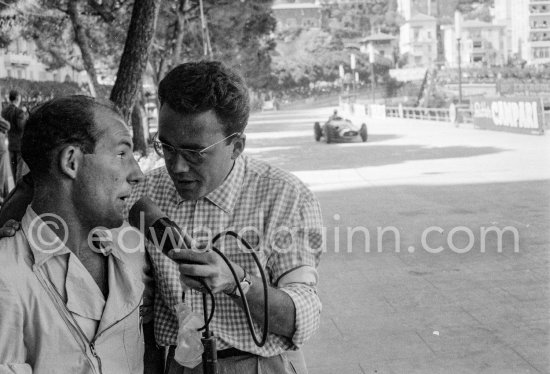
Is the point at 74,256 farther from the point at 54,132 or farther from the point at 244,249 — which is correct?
the point at 244,249

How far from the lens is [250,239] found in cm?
224

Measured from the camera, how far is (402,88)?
352ft

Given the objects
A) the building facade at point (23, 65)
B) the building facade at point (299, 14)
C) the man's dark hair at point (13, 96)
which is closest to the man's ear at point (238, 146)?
the man's dark hair at point (13, 96)

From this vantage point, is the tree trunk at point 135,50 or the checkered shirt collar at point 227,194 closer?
the checkered shirt collar at point 227,194

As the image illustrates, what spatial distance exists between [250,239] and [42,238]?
531 mm

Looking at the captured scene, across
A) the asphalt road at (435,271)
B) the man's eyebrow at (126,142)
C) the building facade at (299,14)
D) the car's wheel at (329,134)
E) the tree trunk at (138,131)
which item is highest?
the building facade at (299,14)

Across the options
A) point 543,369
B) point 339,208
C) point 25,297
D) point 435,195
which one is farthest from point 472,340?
point 435,195

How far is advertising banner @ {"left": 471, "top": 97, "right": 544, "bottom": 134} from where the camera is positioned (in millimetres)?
27672

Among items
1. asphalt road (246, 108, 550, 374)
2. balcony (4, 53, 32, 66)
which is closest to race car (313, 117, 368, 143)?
asphalt road (246, 108, 550, 374)

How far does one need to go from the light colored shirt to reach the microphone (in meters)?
0.10

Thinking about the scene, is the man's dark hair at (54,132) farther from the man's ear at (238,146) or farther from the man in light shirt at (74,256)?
the man's ear at (238,146)

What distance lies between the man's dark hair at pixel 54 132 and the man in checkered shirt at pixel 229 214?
0.80ft

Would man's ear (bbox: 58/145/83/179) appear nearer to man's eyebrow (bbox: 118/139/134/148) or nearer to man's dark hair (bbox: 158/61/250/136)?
man's eyebrow (bbox: 118/139/134/148)

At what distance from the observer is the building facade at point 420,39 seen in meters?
137
